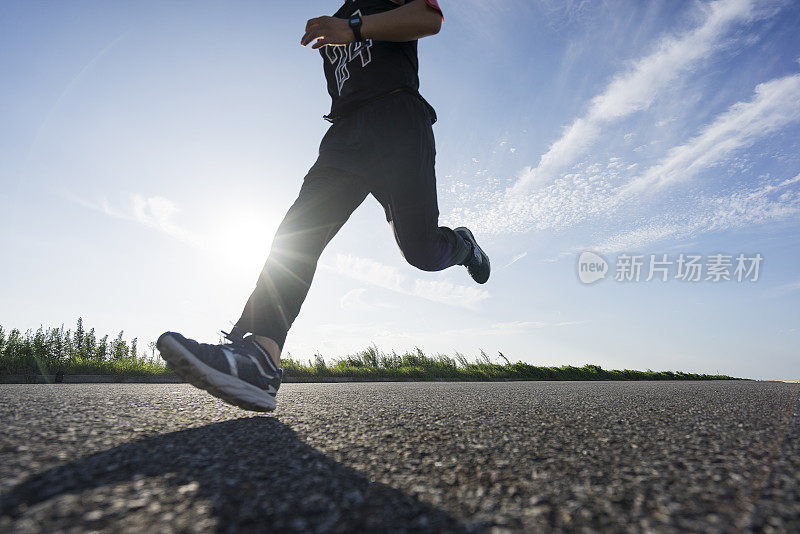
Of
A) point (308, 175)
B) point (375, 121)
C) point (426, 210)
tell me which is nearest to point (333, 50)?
→ point (375, 121)

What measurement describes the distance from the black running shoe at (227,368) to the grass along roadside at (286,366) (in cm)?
306

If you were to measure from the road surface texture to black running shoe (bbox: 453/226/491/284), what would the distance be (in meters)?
1.89

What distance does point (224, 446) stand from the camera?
1.38 m

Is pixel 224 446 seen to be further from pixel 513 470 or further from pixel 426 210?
pixel 426 210

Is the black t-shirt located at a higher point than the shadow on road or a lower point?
higher

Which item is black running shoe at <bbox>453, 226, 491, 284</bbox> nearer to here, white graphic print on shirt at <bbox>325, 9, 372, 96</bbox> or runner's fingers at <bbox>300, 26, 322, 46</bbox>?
white graphic print on shirt at <bbox>325, 9, 372, 96</bbox>

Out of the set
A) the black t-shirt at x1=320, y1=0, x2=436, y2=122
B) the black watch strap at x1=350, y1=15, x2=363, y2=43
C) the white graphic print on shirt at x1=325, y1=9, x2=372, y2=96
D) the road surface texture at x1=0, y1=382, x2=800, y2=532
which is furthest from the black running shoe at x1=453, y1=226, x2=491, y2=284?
the road surface texture at x1=0, y1=382, x2=800, y2=532

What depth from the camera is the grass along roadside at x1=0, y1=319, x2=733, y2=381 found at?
6.25 m

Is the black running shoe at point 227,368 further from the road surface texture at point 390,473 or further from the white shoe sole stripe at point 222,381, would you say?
the road surface texture at point 390,473

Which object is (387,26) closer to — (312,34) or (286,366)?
(312,34)

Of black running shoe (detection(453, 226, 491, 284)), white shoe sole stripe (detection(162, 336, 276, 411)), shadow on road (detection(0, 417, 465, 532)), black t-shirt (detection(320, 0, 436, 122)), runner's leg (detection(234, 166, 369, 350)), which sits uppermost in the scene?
black t-shirt (detection(320, 0, 436, 122))

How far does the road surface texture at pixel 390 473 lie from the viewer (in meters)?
0.84

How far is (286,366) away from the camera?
7.61m

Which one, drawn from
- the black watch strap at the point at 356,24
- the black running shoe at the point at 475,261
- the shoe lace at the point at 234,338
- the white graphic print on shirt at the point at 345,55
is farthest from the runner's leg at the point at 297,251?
the black running shoe at the point at 475,261
